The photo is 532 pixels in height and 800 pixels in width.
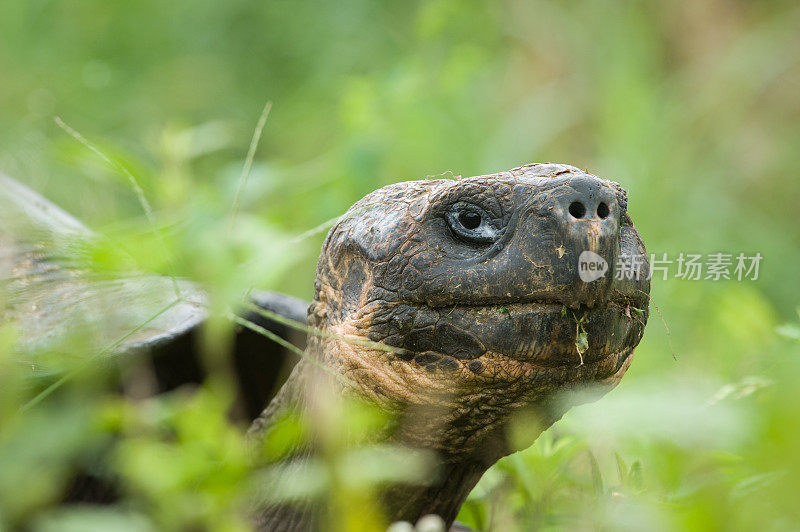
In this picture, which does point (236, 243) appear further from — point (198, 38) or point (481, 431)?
point (198, 38)

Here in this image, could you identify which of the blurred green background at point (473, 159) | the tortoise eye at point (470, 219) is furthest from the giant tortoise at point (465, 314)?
the blurred green background at point (473, 159)

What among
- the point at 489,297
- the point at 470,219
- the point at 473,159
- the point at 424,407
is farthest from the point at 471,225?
the point at 473,159

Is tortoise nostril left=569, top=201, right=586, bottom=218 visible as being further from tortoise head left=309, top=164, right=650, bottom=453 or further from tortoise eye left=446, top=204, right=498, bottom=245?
tortoise eye left=446, top=204, right=498, bottom=245

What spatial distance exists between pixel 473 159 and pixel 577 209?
9.32 ft

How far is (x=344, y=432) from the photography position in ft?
4.56

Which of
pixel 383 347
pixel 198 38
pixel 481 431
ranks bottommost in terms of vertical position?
pixel 481 431

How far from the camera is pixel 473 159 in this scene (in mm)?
4031

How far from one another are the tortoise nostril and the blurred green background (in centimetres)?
27

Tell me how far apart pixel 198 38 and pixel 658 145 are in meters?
3.33

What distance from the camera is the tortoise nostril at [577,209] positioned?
3.99 feet

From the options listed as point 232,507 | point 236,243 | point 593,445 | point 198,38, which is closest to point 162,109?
point 198,38

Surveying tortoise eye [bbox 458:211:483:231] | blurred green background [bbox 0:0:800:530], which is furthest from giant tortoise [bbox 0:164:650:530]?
blurred green background [bbox 0:0:800:530]

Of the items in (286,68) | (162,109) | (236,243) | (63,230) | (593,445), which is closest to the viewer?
(593,445)

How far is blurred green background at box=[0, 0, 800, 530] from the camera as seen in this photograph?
3.62 ft
